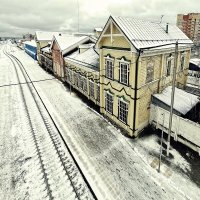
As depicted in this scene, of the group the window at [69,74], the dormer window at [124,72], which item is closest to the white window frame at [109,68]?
the dormer window at [124,72]

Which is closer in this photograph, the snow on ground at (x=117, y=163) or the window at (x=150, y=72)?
the snow on ground at (x=117, y=163)

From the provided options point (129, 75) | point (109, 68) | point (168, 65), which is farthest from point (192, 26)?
point (129, 75)

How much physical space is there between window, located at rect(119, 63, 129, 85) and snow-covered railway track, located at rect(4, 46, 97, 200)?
7387mm

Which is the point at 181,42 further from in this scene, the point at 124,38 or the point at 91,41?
the point at 91,41

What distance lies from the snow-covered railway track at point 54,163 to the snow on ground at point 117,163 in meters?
0.56

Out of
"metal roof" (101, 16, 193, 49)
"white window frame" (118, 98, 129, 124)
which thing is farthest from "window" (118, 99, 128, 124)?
"metal roof" (101, 16, 193, 49)

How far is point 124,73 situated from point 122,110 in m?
3.49

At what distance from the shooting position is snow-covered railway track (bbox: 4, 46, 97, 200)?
10.5 m

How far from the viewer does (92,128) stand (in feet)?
56.6

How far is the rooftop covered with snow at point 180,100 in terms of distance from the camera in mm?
15422

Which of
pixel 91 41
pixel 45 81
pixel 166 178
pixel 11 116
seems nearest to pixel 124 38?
pixel 166 178

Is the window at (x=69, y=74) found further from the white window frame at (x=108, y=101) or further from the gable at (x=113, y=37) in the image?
the gable at (x=113, y=37)

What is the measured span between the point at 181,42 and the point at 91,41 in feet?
59.8

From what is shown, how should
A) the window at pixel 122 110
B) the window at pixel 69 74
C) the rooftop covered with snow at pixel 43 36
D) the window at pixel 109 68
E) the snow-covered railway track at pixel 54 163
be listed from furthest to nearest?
the rooftop covered with snow at pixel 43 36 < the window at pixel 69 74 < the window at pixel 109 68 < the window at pixel 122 110 < the snow-covered railway track at pixel 54 163
